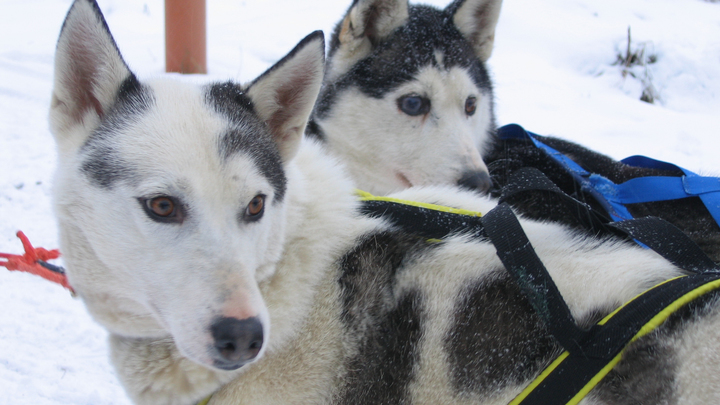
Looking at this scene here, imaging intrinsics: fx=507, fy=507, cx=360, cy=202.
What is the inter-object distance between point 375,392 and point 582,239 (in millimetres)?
910

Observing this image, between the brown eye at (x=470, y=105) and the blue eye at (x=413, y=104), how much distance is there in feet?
1.03

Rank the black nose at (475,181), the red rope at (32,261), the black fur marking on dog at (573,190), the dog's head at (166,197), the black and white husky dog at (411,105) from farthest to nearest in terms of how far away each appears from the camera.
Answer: the black and white husky dog at (411,105)
the black nose at (475,181)
the black fur marking on dog at (573,190)
the red rope at (32,261)
the dog's head at (166,197)

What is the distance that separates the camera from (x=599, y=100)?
7.70 m

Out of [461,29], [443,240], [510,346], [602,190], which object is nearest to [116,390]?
[443,240]

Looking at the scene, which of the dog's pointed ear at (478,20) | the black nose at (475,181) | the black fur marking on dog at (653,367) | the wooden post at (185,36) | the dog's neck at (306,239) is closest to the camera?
the black fur marking on dog at (653,367)

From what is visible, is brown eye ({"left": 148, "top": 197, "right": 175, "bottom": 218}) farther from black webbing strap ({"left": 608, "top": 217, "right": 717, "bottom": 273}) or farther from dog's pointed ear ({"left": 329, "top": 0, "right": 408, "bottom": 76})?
dog's pointed ear ({"left": 329, "top": 0, "right": 408, "bottom": 76})

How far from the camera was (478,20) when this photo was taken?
3346 mm

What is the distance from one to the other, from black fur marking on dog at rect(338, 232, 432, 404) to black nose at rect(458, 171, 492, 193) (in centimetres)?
105

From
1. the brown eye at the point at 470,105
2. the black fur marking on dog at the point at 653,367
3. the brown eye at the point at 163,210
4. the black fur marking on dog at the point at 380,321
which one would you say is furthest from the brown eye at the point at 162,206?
the brown eye at the point at 470,105

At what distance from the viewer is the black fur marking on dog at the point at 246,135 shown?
169cm

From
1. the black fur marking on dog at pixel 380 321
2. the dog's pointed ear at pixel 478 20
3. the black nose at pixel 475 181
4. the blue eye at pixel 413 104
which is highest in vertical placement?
the dog's pointed ear at pixel 478 20

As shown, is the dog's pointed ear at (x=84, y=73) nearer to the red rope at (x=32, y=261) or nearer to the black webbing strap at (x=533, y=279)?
the red rope at (x=32, y=261)

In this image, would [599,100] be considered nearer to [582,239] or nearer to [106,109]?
[582,239]

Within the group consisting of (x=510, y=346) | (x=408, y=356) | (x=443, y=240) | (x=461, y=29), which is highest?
(x=461, y=29)
